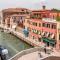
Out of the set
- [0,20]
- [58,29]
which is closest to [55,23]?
[58,29]

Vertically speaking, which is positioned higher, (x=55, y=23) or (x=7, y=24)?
(x=55, y=23)

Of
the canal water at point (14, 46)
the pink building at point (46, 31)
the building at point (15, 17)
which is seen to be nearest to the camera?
the pink building at point (46, 31)

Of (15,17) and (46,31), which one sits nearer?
(46,31)

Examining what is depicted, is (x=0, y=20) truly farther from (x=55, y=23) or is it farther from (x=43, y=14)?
(x=55, y=23)

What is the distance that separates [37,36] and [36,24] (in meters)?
1.60

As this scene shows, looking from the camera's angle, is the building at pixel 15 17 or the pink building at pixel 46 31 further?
the building at pixel 15 17

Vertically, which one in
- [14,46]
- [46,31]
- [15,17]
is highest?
[46,31]

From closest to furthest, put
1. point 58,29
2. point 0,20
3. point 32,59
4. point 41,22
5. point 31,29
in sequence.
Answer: point 32,59
point 58,29
point 41,22
point 31,29
point 0,20

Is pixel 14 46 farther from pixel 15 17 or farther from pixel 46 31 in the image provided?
pixel 15 17

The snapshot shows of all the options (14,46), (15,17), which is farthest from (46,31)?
(15,17)

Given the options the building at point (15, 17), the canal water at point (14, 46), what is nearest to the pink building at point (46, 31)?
the canal water at point (14, 46)

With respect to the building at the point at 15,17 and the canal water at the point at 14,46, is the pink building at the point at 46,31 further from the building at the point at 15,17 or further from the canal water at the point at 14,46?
the building at the point at 15,17

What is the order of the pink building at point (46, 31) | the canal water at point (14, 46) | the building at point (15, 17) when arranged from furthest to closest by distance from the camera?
the building at point (15, 17) → the canal water at point (14, 46) → the pink building at point (46, 31)

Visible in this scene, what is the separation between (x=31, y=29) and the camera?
29047mm
